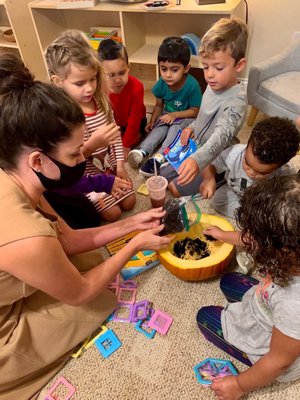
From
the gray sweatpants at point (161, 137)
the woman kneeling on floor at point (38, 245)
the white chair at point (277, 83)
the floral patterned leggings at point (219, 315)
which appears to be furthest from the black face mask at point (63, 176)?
the white chair at point (277, 83)

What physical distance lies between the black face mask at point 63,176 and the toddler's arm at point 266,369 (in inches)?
25.1

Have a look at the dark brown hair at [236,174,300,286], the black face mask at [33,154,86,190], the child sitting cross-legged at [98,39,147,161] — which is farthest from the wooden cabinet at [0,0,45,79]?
the dark brown hair at [236,174,300,286]

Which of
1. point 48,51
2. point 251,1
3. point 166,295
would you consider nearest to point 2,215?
point 166,295

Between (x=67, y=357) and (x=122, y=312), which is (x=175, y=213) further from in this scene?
(x=67, y=357)

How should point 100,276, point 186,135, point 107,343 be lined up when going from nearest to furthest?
point 100,276 < point 107,343 < point 186,135

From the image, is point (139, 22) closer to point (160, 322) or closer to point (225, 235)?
point (225, 235)

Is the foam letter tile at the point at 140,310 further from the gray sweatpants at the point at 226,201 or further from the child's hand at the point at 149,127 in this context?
the child's hand at the point at 149,127

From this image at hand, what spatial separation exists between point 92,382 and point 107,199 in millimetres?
767

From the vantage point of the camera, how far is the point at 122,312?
45.3 inches

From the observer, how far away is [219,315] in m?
1.04

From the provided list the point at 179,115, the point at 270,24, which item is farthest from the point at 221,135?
the point at 270,24

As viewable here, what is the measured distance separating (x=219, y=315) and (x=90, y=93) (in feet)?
3.44

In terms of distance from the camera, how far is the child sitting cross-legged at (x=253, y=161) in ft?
3.45

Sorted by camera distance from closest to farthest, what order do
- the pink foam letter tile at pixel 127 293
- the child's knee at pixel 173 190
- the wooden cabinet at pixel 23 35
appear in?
the pink foam letter tile at pixel 127 293 < the child's knee at pixel 173 190 < the wooden cabinet at pixel 23 35
